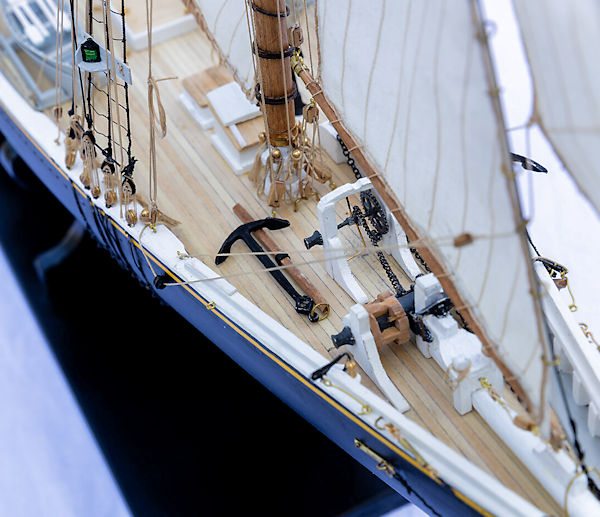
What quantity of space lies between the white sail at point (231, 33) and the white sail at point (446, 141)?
911 mm

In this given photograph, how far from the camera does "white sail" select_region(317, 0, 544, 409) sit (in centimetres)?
275

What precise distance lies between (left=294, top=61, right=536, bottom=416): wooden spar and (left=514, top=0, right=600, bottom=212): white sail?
0.65m

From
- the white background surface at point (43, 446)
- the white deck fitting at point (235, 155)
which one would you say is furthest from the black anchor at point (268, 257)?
the white background surface at point (43, 446)

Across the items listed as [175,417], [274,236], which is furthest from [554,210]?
[175,417]

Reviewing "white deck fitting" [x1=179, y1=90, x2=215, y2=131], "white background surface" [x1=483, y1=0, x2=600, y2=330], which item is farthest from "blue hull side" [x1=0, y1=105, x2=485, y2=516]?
"white background surface" [x1=483, y1=0, x2=600, y2=330]

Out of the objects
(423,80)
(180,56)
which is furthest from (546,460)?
(180,56)

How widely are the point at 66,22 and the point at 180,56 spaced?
1.01 m

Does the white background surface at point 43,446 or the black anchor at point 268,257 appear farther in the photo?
the white background surface at point 43,446

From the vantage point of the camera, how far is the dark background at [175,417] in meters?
5.04

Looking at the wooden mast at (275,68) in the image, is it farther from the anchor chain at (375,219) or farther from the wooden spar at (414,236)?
the anchor chain at (375,219)

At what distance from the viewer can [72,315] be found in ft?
19.6

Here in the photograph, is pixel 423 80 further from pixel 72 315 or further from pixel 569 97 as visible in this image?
pixel 72 315

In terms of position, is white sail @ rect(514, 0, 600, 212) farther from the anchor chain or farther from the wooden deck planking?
the anchor chain

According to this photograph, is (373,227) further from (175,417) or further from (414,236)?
(175,417)
